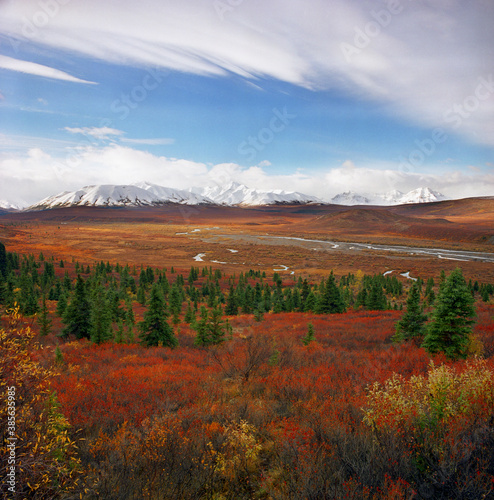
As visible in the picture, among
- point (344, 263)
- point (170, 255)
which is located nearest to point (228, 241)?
point (170, 255)

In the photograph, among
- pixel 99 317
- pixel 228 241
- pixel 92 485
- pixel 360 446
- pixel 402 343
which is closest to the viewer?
pixel 92 485

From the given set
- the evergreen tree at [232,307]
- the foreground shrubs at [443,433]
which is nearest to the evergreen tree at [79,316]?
the evergreen tree at [232,307]

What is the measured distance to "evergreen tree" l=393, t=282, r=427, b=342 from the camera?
1349cm

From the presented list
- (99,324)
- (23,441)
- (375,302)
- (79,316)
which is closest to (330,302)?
(375,302)

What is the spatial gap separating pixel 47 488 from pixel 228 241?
109 metres

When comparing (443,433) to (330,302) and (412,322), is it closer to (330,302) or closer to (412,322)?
(412,322)

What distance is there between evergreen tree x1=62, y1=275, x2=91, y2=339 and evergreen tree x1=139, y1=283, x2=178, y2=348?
4464 millimetres

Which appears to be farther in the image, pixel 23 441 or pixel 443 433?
pixel 443 433

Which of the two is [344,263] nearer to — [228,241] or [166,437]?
[228,241]

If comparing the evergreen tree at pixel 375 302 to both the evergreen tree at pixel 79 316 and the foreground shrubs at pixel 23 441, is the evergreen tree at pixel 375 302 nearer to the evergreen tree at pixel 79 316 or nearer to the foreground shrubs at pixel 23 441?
the evergreen tree at pixel 79 316

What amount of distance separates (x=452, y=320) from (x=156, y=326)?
1443cm

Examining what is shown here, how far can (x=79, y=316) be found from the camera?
17.6 m

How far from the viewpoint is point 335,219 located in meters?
188

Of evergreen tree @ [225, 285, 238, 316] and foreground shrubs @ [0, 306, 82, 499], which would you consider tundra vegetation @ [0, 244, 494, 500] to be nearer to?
foreground shrubs @ [0, 306, 82, 499]
